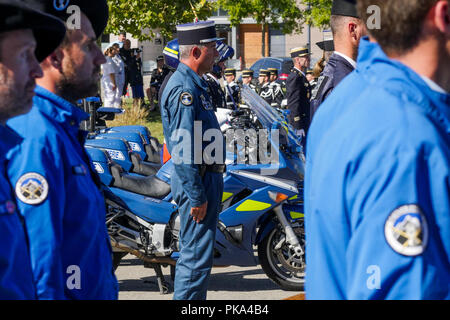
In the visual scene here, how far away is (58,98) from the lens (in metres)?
2.24

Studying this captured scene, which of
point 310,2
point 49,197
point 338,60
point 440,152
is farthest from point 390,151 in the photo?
point 310,2

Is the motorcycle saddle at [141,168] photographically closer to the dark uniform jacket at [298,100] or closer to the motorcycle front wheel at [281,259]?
the motorcycle front wheel at [281,259]

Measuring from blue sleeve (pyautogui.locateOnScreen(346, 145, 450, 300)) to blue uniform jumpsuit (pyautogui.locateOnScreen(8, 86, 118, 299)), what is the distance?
970 mm

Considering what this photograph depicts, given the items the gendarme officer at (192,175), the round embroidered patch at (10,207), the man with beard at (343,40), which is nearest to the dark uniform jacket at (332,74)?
the man with beard at (343,40)

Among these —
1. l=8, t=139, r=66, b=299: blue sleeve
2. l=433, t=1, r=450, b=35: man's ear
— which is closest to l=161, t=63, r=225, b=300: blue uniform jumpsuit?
l=8, t=139, r=66, b=299: blue sleeve

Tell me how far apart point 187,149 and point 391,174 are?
9.80ft

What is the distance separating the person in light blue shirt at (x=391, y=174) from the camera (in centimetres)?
137

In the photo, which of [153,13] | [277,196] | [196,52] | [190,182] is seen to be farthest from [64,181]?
[153,13]

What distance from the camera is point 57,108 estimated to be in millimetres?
2223

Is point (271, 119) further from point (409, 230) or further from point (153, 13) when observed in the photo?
point (153, 13)

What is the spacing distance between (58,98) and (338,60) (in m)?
1.95

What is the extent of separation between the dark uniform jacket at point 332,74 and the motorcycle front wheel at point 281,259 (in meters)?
1.89

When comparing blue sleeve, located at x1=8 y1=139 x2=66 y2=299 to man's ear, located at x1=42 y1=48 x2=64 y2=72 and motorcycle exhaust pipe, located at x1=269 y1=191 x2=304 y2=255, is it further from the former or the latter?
motorcycle exhaust pipe, located at x1=269 y1=191 x2=304 y2=255

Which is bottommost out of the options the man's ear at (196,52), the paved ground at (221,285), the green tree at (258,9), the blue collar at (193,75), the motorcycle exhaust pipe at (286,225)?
the paved ground at (221,285)
